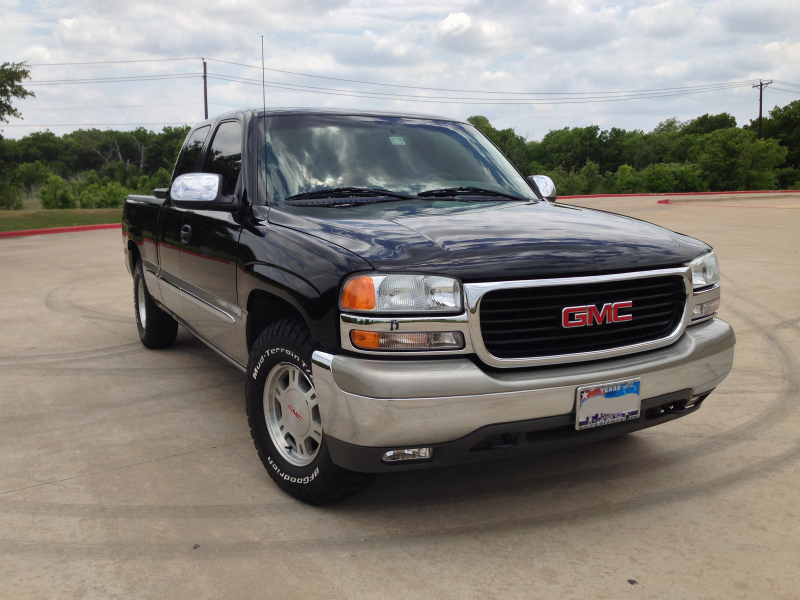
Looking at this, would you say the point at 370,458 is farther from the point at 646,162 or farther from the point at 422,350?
the point at 646,162

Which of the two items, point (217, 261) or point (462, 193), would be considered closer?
point (217, 261)

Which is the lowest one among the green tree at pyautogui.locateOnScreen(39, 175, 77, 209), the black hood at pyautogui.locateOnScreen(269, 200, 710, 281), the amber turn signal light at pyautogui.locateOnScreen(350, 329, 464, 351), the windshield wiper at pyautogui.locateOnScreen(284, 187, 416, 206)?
the amber turn signal light at pyautogui.locateOnScreen(350, 329, 464, 351)

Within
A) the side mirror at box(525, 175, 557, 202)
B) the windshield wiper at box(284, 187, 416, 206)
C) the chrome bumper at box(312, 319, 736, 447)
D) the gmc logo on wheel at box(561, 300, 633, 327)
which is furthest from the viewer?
the side mirror at box(525, 175, 557, 202)

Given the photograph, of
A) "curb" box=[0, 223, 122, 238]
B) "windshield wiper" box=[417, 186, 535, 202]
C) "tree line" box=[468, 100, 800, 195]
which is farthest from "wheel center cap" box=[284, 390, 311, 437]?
"tree line" box=[468, 100, 800, 195]

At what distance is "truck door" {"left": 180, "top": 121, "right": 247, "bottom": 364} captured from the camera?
3797 mm

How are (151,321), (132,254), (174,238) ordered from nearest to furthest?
(174,238) < (151,321) < (132,254)

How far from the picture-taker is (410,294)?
8.84ft

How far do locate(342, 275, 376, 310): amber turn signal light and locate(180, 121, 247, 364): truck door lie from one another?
113 centimetres

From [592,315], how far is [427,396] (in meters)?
0.77

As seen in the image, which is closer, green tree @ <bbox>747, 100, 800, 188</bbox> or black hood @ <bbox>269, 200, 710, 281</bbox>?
black hood @ <bbox>269, 200, 710, 281</bbox>

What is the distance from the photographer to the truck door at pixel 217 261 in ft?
12.5

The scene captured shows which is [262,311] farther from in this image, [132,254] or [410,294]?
[132,254]

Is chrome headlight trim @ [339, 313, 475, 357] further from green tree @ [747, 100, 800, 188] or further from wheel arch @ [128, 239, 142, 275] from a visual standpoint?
green tree @ [747, 100, 800, 188]

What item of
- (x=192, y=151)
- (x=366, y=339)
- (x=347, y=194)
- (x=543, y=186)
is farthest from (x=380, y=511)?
(x=192, y=151)
